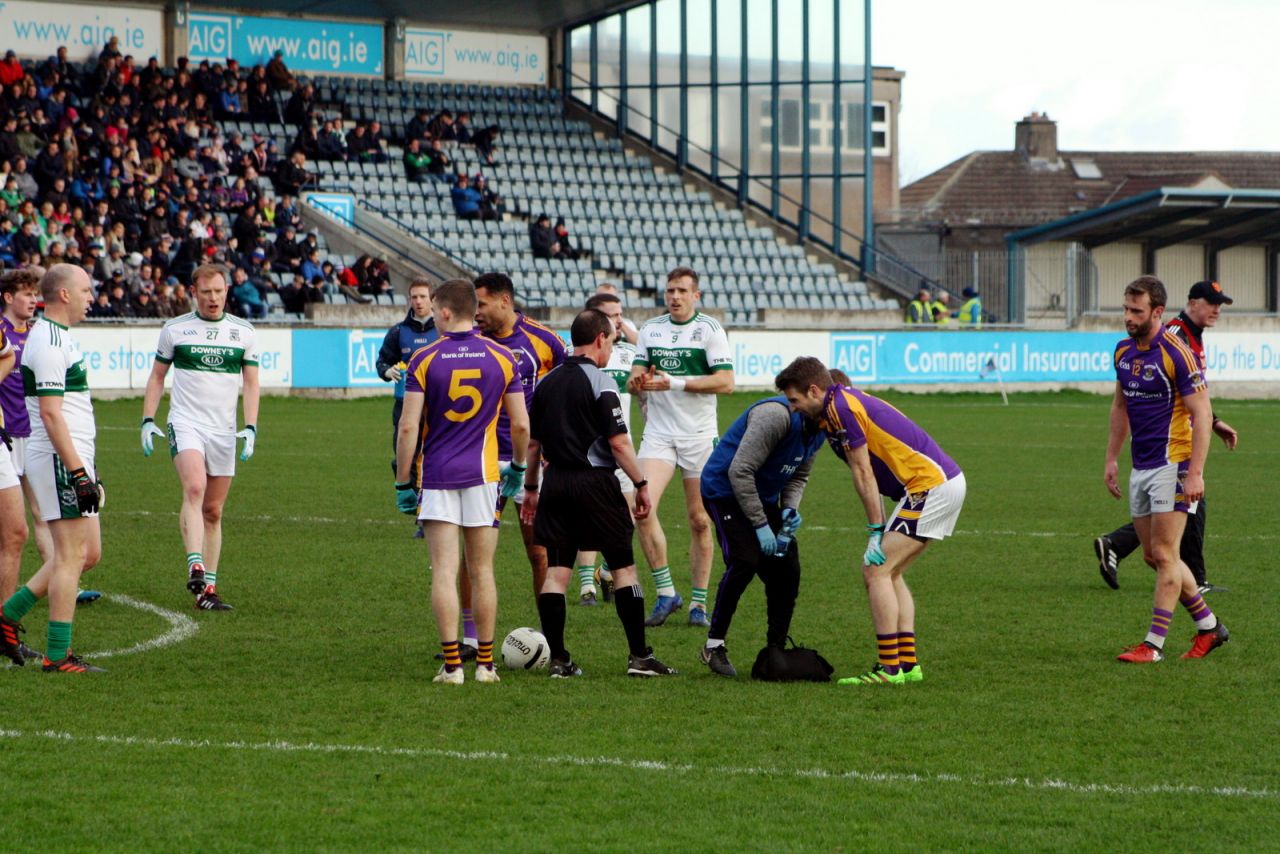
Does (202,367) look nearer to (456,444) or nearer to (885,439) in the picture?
(456,444)

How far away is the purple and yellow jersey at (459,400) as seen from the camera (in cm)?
855

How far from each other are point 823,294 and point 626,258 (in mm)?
4707

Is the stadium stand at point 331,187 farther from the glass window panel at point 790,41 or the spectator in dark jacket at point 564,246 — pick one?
the glass window panel at point 790,41

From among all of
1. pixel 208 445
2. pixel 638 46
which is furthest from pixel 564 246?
pixel 208 445

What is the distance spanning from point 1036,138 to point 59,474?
74680 millimetres

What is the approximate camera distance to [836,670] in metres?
9.12

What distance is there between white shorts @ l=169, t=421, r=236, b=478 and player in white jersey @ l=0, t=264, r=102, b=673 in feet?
8.33

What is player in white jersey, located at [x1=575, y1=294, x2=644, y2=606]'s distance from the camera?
440 inches

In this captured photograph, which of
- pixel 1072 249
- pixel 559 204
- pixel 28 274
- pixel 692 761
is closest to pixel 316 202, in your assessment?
pixel 559 204

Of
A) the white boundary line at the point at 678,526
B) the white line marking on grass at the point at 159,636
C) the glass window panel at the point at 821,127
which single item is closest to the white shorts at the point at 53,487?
the white line marking on grass at the point at 159,636

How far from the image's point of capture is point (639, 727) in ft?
25.1

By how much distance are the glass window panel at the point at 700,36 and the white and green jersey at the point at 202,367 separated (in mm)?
32959

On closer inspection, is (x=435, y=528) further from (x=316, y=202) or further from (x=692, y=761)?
(x=316, y=202)

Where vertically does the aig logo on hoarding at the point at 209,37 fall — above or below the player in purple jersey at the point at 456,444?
above
